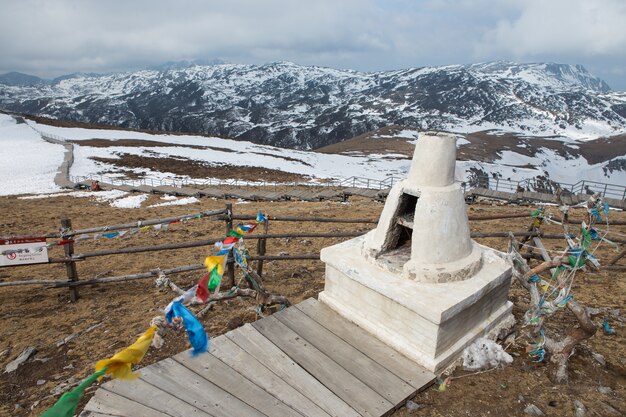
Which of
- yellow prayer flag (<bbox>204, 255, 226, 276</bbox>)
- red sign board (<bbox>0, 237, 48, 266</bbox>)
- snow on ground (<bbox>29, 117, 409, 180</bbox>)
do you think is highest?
yellow prayer flag (<bbox>204, 255, 226, 276</bbox>)

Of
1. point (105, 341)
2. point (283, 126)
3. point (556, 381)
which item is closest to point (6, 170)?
point (105, 341)

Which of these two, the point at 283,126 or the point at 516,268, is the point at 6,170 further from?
the point at 283,126

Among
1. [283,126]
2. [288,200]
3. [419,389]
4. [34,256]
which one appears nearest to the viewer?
[419,389]

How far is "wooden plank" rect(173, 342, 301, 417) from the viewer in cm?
346

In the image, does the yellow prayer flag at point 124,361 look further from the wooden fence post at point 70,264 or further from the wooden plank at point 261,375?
the wooden fence post at point 70,264

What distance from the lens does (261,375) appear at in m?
3.85

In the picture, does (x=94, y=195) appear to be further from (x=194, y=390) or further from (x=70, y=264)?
(x=194, y=390)

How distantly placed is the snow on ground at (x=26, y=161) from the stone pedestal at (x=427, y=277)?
22859mm

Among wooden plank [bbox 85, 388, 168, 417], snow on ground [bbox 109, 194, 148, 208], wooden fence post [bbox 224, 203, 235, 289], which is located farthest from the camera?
snow on ground [bbox 109, 194, 148, 208]

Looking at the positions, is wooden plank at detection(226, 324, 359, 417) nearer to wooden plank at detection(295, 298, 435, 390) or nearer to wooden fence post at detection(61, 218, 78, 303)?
Result: wooden plank at detection(295, 298, 435, 390)

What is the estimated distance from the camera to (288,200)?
19875 millimetres

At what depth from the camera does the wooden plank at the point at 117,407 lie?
130 inches

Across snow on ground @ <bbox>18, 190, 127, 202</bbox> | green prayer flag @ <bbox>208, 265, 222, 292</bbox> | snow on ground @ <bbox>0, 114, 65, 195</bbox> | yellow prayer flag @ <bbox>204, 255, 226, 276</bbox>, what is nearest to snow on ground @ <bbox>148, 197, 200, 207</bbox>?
snow on ground @ <bbox>18, 190, 127, 202</bbox>

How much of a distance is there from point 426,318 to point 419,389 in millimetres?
707
